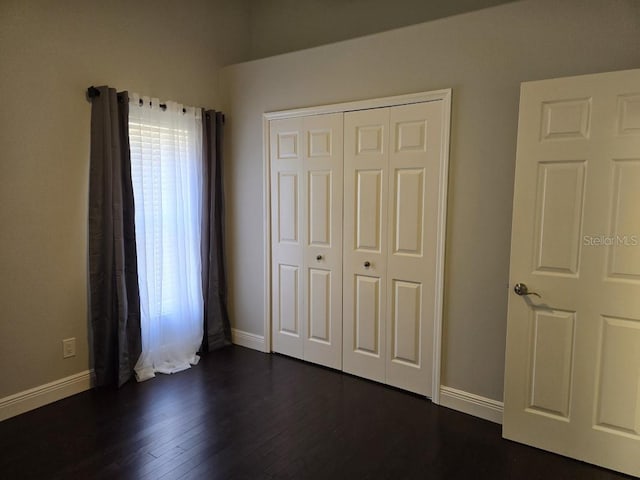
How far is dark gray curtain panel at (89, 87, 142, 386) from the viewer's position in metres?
2.78

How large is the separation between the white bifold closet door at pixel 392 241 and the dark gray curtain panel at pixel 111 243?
1.57 metres

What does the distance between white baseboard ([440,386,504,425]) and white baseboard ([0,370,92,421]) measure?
8.15 feet

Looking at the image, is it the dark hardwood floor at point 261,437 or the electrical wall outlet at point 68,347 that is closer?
the dark hardwood floor at point 261,437

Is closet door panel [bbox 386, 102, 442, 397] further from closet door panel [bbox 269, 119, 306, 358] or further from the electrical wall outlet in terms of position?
the electrical wall outlet

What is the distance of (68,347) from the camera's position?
9.21ft

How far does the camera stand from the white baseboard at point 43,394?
8.29 ft

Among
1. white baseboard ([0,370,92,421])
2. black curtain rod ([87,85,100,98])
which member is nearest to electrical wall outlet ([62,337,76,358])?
white baseboard ([0,370,92,421])

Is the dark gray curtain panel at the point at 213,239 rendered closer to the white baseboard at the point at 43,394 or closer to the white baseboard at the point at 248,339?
the white baseboard at the point at 248,339

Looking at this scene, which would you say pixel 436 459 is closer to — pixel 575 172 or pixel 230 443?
pixel 230 443

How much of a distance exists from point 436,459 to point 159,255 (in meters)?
2.36

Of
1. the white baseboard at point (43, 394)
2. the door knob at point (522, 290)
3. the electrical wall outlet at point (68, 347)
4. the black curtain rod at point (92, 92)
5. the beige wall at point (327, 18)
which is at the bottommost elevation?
the white baseboard at point (43, 394)

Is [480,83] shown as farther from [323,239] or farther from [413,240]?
[323,239]

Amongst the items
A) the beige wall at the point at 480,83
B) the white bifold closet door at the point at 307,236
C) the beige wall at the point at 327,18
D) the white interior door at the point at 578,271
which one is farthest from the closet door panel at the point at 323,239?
the white interior door at the point at 578,271

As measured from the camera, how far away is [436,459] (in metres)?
2.18
